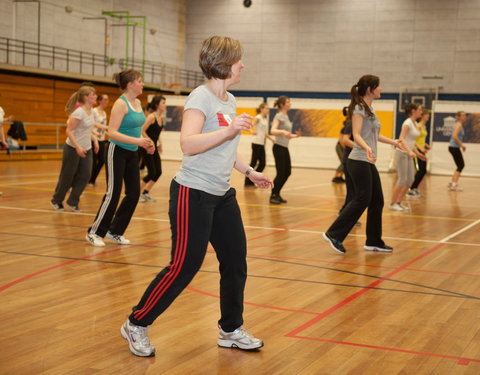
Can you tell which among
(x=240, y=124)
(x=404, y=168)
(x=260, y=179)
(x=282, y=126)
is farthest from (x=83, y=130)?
(x=240, y=124)

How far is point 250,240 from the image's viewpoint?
7223 mm

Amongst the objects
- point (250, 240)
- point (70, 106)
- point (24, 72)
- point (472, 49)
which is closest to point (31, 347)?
point (250, 240)

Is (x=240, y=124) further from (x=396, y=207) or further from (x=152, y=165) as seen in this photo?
(x=396, y=207)

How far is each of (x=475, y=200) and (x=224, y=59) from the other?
10622 mm

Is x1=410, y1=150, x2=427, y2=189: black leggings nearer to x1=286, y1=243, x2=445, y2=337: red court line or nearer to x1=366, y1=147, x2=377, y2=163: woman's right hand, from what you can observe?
x1=286, y1=243, x2=445, y2=337: red court line

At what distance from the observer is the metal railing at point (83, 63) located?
72.8ft

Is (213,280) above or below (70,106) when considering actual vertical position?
below

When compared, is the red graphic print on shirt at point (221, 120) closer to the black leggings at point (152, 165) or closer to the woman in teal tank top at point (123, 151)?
the woman in teal tank top at point (123, 151)

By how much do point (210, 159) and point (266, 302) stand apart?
166 cm

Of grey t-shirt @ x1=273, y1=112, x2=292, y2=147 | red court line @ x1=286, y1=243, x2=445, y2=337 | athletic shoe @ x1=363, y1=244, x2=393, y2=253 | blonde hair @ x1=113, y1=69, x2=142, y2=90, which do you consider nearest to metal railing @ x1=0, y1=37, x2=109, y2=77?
grey t-shirt @ x1=273, y1=112, x2=292, y2=147

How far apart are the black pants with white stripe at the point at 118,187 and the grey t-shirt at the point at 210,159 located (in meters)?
3.13

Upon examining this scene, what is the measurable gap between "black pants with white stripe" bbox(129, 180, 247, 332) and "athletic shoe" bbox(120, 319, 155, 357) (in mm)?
41

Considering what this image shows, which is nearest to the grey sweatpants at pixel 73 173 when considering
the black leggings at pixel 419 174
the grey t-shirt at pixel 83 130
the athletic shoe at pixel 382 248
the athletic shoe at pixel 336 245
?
the grey t-shirt at pixel 83 130

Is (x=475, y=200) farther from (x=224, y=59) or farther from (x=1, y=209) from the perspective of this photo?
(x=224, y=59)
